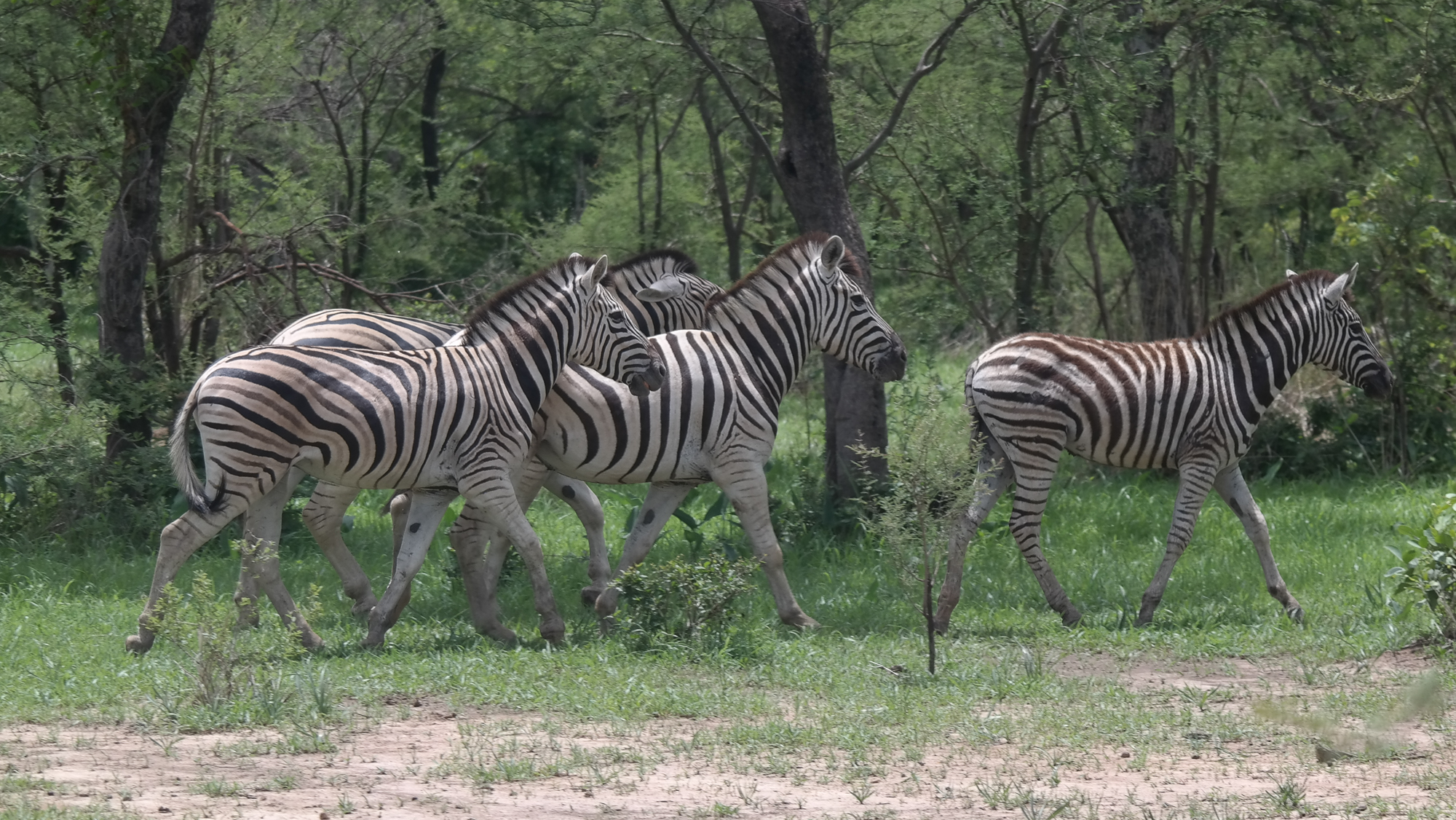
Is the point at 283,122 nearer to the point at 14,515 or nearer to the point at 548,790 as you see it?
the point at 14,515

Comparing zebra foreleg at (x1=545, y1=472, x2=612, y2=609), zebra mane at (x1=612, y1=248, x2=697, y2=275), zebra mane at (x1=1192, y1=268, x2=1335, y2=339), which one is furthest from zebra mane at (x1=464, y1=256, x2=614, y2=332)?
zebra mane at (x1=1192, y1=268, x2=1335, y2=339)

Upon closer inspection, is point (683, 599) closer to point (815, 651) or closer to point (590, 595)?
point (815, 651)

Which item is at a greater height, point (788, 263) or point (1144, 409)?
point (788, 263)

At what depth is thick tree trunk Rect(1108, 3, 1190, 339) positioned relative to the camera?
12.4 metres

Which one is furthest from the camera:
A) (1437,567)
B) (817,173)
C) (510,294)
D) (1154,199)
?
(1154,199)

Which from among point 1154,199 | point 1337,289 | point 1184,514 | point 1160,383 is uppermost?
point 1154,199

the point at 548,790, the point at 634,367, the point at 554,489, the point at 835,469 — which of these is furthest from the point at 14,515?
the point at 548,790

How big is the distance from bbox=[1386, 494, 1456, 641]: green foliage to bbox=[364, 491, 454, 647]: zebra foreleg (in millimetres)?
5086

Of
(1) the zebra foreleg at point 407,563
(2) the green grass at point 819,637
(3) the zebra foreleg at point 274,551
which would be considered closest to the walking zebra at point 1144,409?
(2) the green grass at point 819,637

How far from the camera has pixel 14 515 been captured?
1047 centimetres

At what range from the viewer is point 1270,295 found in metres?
9.00

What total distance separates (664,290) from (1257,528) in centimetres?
411

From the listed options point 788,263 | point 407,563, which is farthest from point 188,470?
point 788,263

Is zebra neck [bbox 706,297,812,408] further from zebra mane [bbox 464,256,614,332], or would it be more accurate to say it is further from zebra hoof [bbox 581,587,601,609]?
zebra hoof [bbox 581,587,601,609]
